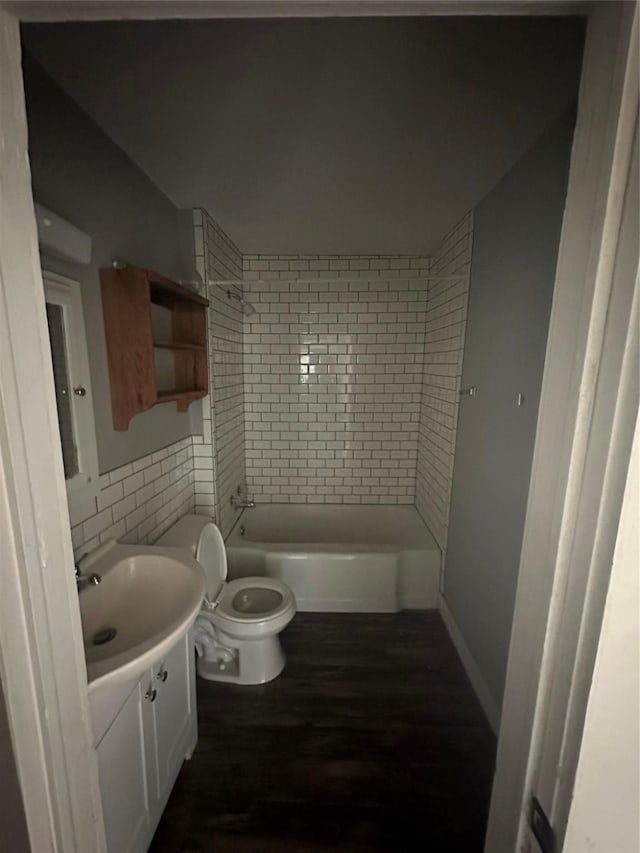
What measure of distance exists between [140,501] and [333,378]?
1.83 metres

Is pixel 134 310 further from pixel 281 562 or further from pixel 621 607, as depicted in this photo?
pixel 281 562

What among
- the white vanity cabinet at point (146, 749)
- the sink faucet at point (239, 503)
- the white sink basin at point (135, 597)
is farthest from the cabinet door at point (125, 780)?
the sink faucet at point (239, 503)

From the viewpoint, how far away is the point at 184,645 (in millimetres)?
1398

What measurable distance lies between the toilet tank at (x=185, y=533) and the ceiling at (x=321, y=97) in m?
1.63

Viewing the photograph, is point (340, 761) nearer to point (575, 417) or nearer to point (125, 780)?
point (125, 780)

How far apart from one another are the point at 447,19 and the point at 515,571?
5.82 feet

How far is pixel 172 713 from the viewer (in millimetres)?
1312

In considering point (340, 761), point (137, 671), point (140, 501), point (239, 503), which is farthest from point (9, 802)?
point (239, 503)

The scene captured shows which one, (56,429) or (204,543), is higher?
(56,429)

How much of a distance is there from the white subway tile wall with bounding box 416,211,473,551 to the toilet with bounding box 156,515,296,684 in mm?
1203

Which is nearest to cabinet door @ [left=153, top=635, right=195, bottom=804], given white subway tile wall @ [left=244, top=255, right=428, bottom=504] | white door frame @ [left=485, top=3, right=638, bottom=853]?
white door frame @ [left=485, top=3, right=638, bottom=853]

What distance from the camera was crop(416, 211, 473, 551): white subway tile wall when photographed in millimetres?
2182

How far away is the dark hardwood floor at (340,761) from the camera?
126cm

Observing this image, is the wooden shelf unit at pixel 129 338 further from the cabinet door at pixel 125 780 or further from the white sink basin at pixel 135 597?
the cabinet door at pixel 125 780
